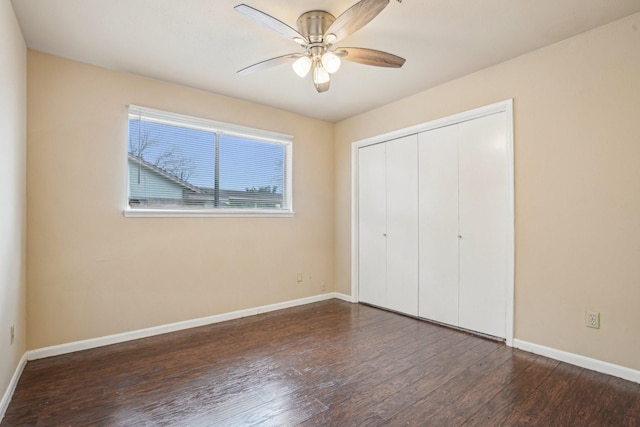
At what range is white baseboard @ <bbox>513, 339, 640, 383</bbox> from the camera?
2191mm

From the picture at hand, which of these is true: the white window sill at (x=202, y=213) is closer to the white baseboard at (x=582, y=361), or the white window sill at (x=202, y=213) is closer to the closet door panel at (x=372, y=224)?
the closet door panel at (x=372, y=224)

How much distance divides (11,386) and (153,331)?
3.58ft

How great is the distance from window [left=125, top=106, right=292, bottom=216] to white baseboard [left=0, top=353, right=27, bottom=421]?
1.30 metres

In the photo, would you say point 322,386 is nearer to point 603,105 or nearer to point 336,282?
point 336,282

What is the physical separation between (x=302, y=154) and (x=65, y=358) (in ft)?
10.1

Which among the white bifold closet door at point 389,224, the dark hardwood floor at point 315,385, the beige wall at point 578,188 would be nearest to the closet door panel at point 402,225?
the white bifold closet door at point 389,224

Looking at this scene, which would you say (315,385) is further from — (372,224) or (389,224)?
(372,224)

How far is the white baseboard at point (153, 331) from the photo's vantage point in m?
2.60

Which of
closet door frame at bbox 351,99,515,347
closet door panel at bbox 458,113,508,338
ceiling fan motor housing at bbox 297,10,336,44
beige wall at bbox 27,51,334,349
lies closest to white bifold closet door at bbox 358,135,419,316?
closet door frame at bbox 351,99,515,347

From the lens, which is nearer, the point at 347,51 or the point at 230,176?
the point at 347,51

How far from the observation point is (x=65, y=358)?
101 inches

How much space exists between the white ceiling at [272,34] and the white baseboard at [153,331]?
7.74ft

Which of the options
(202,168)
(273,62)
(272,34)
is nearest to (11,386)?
(202,168)

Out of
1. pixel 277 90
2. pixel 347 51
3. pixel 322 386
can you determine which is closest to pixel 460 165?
pixel 347 51
